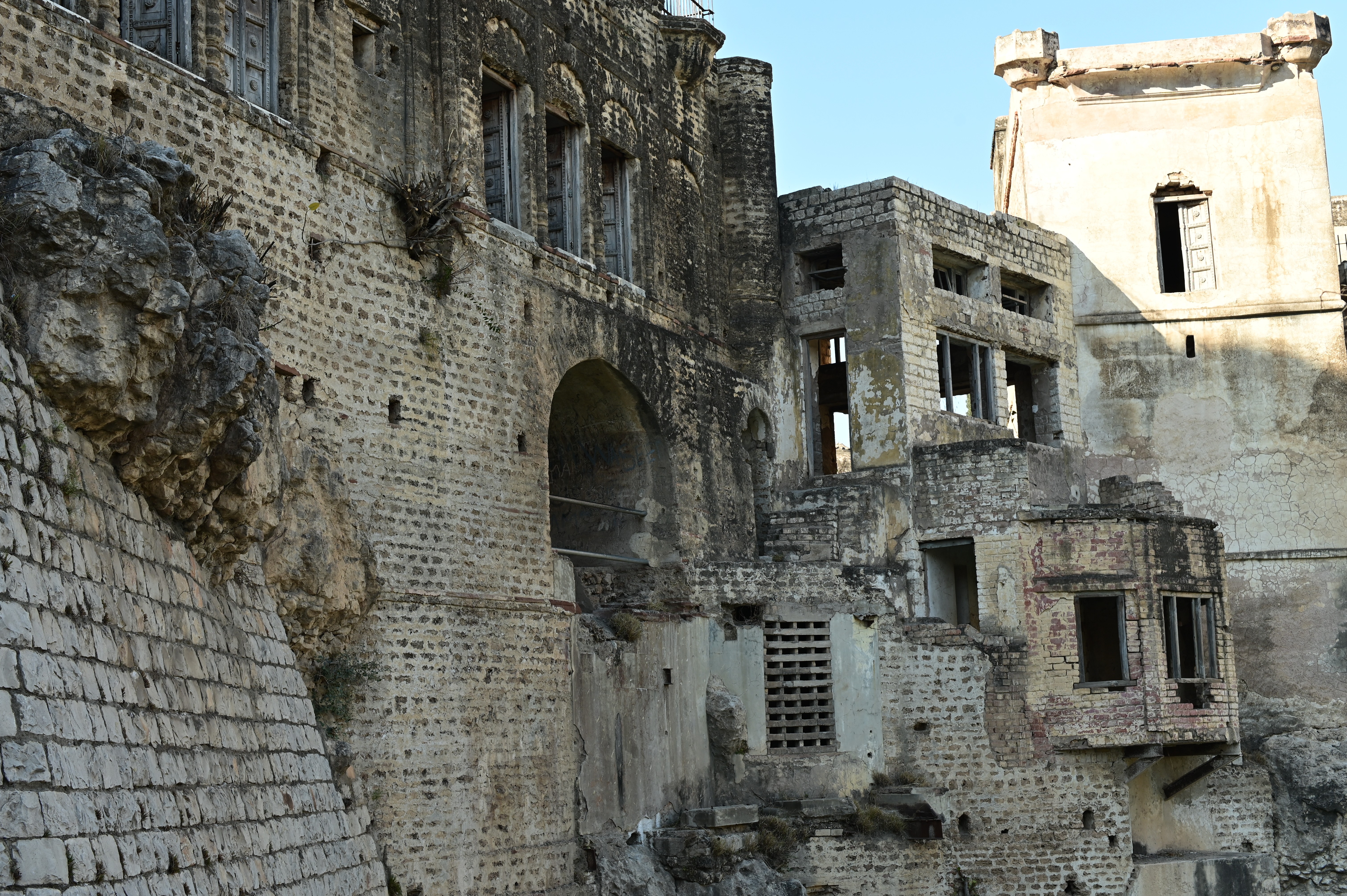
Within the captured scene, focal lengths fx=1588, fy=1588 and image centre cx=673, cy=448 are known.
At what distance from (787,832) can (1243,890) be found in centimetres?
728

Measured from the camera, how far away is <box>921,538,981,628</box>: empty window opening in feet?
70.1

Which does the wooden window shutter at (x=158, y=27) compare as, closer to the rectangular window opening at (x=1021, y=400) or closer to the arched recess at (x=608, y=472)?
the arched recess at (x=608, y=472)

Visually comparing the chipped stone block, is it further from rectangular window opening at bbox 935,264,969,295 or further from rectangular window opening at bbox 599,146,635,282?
rectangular window opening at bbox 935,264,969,295

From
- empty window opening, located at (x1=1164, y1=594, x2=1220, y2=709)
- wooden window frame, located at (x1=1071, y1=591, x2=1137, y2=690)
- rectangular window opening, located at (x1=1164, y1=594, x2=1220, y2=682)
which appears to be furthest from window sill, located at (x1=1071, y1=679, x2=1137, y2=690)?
rectangular window opening, located at (x1=1164, y1=594, x2=1220, y2=682)

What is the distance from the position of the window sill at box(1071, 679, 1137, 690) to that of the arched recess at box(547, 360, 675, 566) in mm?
5382

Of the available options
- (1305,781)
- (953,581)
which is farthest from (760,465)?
(1305,781)

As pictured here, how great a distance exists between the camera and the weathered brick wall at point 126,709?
280 inches

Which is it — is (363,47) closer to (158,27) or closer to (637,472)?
(158,27)

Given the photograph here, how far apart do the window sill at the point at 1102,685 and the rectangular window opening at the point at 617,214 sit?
7602mm

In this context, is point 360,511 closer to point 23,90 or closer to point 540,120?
point 23,90

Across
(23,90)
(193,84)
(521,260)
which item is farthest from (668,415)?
(23,90)

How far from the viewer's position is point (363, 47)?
52.5 feet

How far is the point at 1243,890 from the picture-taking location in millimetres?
21484

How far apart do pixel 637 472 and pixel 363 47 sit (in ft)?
20.9
